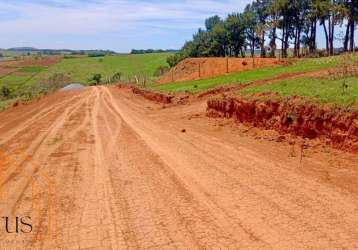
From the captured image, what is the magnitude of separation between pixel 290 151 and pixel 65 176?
218 inches

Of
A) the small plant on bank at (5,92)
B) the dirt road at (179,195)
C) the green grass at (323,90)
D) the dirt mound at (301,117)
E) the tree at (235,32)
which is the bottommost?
the small plant on bank at (5,92)

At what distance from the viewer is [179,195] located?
8469 mm

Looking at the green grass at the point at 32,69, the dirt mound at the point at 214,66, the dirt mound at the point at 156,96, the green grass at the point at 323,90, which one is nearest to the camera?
the green grass at the point at 323,90

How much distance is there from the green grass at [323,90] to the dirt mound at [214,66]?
2641cm

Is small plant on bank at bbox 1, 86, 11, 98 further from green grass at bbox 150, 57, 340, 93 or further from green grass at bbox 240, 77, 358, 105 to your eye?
green grass at bbox 240, 77, 358, 105

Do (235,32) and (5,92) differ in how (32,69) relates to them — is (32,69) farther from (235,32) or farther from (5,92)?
(235,32)

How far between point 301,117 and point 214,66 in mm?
39985

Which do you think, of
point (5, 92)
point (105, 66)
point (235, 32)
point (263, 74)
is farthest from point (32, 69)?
point (263, 74)

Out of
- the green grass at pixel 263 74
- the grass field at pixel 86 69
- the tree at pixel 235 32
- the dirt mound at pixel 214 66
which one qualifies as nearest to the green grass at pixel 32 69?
the grass field at pixel 86 69

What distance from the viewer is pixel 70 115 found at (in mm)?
24750

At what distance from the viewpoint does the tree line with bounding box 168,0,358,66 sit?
155ft

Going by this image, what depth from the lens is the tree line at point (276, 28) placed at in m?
47.2

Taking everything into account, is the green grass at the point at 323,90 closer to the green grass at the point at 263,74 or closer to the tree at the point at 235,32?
the green grass at the point at 263,74

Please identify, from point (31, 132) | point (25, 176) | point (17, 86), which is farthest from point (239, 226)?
point (17, 86)
